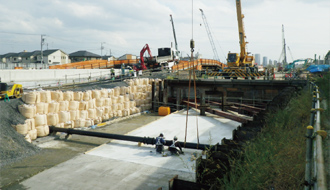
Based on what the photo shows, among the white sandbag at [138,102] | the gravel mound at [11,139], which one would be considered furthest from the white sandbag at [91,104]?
the white sandbag at [138,102]

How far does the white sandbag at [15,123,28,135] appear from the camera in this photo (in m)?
13.1

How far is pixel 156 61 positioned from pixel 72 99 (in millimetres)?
19557

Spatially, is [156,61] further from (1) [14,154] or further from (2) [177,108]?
(1) [14,154]

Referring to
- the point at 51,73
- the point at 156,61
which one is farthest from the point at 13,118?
the point at 156,61

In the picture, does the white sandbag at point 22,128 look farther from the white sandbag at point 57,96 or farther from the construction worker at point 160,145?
the construction worker at point 160,145

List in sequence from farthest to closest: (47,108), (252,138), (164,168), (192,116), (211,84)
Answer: (211,84) → (192,116) → (47,108) → (164,168) → (252,138)

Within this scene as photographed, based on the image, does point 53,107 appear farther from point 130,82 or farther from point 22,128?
point 130,82

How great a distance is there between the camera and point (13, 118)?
1338cm

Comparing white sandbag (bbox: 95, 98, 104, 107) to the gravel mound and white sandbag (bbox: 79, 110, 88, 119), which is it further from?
the gravel mound

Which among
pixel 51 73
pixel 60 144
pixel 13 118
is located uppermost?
pixel 51 73

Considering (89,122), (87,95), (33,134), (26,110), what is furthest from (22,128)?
(87,95)

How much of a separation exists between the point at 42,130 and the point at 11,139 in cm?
266

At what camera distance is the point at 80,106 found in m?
17.7

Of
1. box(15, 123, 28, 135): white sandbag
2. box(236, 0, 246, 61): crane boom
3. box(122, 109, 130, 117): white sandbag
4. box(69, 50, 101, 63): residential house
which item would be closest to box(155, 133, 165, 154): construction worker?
box(15, 123, 28, 135): white sandbag
